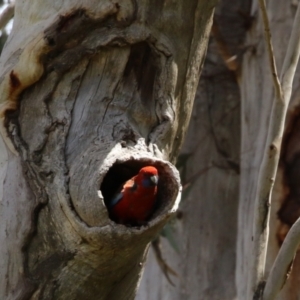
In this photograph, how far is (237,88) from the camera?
4355 mm

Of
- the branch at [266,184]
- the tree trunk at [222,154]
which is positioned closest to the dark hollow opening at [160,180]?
the branch at [266,184]

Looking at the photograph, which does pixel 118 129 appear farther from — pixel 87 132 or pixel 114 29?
pixel 114 29

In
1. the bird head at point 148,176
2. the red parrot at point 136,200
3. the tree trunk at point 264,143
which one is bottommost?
the tree trunk at point 264,143

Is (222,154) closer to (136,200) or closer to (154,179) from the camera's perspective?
(136,200)

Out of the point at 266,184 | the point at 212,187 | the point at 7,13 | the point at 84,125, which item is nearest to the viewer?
the point at 84,125

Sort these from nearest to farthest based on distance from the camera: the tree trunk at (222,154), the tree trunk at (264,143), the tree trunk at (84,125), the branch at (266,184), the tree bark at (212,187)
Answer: the tree trunk at (84,125) → the branch at (266,184) → the tree trunk at (264,143) → the tree trunk at (222,154) → the tree bark at (212,187)

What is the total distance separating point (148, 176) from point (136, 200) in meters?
0.15

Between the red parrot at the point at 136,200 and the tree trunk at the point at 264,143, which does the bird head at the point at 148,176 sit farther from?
the tree trunk at the point at 264,143

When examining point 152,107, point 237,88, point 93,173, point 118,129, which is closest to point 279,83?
point 152,107

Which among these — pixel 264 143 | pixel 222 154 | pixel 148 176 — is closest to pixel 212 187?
pixel 222 154

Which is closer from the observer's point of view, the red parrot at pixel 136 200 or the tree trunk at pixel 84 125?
the tree trunk at pixel 84 125

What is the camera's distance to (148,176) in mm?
2420

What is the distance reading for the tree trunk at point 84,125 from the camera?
2119mm

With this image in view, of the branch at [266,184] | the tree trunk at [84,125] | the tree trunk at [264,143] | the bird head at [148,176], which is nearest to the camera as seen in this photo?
the tree trunk at [84,125]
